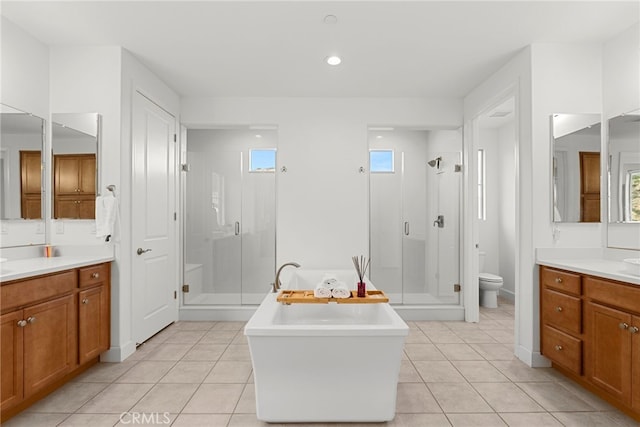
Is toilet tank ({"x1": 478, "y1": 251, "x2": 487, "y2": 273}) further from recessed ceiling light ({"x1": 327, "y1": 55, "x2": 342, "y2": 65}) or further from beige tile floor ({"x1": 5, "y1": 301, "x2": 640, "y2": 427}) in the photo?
recessed ceiling light ({"x1": 327, "y1": 55, "x2": 342, "y2": 65})

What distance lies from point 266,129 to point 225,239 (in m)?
1.43

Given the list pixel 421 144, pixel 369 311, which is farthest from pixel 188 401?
pixel 421 144

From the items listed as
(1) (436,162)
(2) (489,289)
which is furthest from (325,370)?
(2) (489,289)

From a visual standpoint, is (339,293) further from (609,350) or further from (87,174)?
(87,174)

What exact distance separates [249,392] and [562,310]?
225 cm

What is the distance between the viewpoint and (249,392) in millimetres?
2393

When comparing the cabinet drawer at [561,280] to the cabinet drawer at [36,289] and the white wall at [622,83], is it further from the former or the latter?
the cabinet drawer at [36,289]

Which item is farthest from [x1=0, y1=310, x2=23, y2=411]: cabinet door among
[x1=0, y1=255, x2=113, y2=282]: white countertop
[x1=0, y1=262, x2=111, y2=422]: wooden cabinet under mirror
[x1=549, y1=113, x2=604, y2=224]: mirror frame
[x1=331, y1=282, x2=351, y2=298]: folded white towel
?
[x1=549, y1=113, x2=604, y2=224]: mirror frame

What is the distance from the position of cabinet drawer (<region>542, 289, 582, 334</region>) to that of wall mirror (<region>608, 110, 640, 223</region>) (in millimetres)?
798

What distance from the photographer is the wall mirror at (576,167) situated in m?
2.81

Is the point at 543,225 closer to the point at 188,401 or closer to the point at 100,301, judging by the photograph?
the point at 188,401

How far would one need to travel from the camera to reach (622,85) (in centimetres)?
269

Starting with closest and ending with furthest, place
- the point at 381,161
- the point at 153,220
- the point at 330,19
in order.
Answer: the point at 330,19, the point at 153,220, the point at 381,161

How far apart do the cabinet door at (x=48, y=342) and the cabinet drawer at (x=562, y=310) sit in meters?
3.39
